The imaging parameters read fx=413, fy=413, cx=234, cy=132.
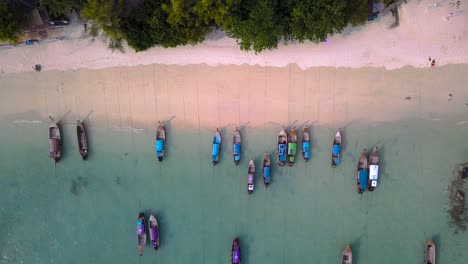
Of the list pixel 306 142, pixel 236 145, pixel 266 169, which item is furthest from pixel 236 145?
pixel 306 142

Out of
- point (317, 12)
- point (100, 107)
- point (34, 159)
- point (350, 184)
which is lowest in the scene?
point (350, 184)

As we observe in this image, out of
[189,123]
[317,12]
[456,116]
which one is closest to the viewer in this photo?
[317,12]

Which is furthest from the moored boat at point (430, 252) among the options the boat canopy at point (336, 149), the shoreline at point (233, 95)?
the boat canopy at point (336, 149)

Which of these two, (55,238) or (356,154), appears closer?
(356,154)

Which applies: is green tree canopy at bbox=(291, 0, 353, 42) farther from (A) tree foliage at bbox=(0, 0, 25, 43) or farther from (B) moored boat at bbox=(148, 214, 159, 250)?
(A) tree foliage at bbox=(0, 0, 25, 43)

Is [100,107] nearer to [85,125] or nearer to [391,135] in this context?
[85,125]

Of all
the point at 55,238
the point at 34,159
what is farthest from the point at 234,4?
the point at 55,238

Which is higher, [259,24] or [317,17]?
[317,17]

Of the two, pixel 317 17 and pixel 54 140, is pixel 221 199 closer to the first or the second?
pixel 54 140
